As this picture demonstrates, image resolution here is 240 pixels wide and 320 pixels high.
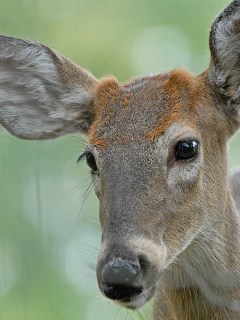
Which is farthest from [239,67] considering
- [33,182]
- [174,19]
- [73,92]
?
[174,19]

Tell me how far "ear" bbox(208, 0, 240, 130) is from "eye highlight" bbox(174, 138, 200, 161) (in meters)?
0.37

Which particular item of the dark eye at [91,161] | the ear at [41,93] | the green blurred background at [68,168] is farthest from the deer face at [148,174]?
the green blurred background at [68,168]

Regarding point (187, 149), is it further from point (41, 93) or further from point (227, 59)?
point (41, 93)

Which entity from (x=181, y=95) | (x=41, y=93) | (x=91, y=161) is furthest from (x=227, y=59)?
(x=41, y=93)

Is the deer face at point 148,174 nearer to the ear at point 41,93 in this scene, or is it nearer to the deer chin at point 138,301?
the deer chin at point 138,301

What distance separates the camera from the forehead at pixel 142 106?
793 centimetres

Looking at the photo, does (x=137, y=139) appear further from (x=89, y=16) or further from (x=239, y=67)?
(x=89, y=16)

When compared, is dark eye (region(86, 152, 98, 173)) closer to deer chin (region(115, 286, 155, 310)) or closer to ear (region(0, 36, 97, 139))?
ear (region(0, 36, 97, 139))

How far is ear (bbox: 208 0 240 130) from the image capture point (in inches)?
324

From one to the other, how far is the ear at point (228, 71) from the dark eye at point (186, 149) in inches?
14.8

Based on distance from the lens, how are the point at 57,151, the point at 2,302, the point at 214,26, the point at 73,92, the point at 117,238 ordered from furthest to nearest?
1. the point at 57,151
2. the point at 2,302
3. the point at 73,92
4. the point at 214,26
5. the point at 117,238

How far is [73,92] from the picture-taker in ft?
28.5

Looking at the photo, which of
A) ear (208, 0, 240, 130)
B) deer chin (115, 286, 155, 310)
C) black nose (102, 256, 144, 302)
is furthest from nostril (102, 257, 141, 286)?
→ ear (208, 0, 240, 130)

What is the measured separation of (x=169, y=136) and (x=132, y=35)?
3.28 m
